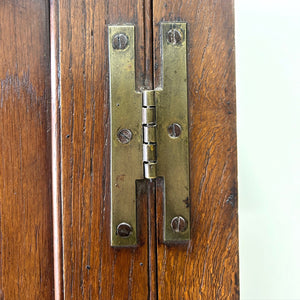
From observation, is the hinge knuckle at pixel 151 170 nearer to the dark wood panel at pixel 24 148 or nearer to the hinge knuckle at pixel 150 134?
the hinge knuckle at pixel 150 134

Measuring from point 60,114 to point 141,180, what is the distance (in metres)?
0.13

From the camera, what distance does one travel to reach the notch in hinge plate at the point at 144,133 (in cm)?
45

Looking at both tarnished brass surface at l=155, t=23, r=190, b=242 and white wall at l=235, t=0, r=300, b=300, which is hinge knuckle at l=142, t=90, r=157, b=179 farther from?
white wall at l=235, t=0, r=300, b=300

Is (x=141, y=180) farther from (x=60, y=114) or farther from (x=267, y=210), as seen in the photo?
(x=267, y=210)

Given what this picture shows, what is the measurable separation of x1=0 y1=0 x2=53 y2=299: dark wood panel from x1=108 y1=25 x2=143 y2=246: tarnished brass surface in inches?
3.5

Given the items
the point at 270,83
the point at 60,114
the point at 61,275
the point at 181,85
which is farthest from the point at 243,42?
the point at 61,275

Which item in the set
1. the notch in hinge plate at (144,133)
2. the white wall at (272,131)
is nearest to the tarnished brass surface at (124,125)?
the notch in hinge plate at (144,133)

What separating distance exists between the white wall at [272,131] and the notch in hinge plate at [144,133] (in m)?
0.23

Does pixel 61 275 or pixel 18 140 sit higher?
pixel 18 140

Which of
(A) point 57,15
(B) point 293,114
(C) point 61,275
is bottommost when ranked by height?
(C) point 61,275

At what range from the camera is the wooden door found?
0.46 m

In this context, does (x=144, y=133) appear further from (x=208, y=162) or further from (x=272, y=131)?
(x=272, y=131)

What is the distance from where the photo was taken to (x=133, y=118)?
453mm

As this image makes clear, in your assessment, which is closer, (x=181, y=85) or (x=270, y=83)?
(x=181, y=85)
